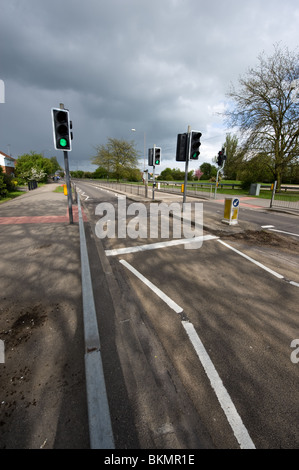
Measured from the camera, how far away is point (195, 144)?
978cm

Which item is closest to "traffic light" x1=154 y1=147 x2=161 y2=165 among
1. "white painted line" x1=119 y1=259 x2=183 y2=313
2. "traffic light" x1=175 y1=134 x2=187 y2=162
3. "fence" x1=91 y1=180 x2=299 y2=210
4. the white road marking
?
"fence" x1=91 y1=180 x2=299 y2=210

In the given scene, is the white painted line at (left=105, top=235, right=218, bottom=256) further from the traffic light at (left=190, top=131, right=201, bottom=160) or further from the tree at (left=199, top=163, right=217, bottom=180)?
the tree at (left=199, top=163, right=217, bottom=180)

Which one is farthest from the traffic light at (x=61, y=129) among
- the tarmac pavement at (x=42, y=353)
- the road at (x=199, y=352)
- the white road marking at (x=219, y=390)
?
the white road marking at (x=219, y=390)

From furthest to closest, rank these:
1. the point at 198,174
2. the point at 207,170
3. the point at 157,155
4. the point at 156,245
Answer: the point at 207,170
the point at 198,174
the point at 157,155
the point at 156,245

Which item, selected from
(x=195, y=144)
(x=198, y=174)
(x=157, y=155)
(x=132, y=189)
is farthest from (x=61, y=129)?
(x=198, y=174)

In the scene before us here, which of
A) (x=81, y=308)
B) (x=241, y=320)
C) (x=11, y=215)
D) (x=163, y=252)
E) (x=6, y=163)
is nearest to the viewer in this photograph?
(x=241, y=320)

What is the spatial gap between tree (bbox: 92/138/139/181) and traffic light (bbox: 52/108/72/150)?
145 ft

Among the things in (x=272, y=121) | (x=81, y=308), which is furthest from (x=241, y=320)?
(x=272, y=121)

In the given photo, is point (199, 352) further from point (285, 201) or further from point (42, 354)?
point (285, 201)

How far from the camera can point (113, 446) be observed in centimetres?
157

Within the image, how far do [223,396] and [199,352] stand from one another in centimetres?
54

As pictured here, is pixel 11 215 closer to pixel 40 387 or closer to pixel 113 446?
pixel 40 387

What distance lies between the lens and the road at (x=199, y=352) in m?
1.78

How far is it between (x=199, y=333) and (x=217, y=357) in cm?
41
